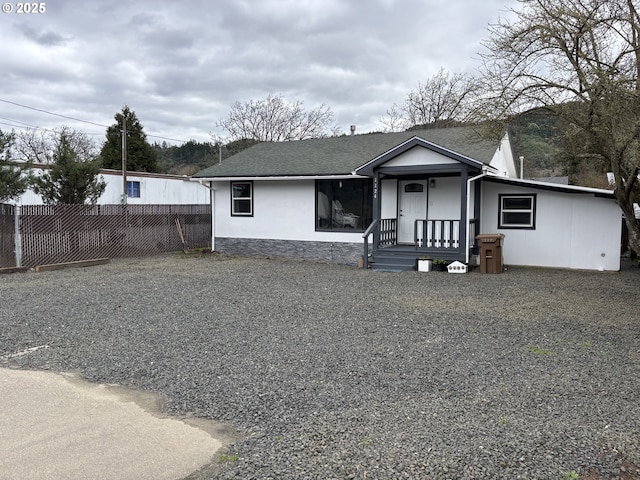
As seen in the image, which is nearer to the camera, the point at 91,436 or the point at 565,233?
the point at 91,436

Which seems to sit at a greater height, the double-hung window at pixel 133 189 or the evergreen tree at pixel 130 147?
the evergreen tree at pixel 130 147

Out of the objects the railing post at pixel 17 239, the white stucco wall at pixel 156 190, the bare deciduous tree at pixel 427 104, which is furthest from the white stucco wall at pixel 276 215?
the bare deciduous tree at pixel 427 104

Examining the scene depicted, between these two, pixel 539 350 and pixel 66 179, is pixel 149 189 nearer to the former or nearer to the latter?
pixel 66 179

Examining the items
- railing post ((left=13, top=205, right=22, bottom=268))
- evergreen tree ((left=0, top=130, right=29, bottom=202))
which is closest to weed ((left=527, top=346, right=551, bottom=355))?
railing post ((left=13, top=205, right=22, bottom=268))

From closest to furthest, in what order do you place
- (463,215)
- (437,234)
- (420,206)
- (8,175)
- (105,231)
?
(463,215) → (8,175) → (437,234) → (420,206) → (105,231)

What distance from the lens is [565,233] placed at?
1252 cm

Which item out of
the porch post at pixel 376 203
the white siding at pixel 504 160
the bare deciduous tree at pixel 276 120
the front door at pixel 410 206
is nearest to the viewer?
the porch post at pixel 376 203

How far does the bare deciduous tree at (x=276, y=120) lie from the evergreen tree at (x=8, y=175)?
75.9 feet

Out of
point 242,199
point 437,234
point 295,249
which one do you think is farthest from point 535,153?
point 242,199

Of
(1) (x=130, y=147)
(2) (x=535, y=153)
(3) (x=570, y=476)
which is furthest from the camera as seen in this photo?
(1) (x=130, y=147)

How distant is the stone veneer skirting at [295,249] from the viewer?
1447 centimetres

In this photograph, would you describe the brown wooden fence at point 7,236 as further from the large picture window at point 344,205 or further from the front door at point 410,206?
the front door at point 410,206

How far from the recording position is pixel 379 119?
111 feet

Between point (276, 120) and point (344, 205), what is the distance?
22609mm
